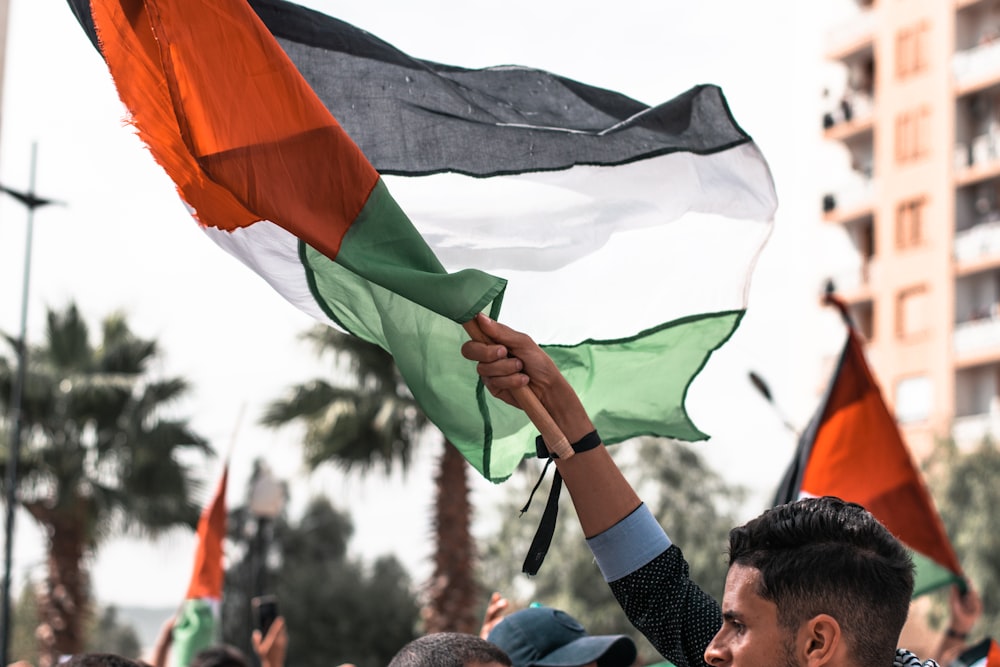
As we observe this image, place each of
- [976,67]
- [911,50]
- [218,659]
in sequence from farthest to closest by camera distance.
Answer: [911,50] → [976,67] → [218,659]

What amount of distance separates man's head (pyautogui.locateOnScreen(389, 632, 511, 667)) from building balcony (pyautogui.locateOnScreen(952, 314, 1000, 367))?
3581 centimetres

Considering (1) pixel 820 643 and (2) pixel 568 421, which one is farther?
(2) pixel 568 421

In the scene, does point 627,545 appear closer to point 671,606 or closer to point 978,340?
point 671,606

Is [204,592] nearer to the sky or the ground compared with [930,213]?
nearer to the ground

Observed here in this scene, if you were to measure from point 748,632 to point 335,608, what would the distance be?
113ft

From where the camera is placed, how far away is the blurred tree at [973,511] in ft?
91.2

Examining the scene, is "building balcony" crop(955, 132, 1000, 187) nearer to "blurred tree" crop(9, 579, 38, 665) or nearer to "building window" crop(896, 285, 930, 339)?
"building window" crop(896, 285, 930, 339)

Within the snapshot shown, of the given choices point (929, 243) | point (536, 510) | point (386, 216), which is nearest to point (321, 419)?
Result: point (536, 510)

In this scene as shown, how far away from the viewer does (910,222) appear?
40312 mm

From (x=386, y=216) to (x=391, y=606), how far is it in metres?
33.8

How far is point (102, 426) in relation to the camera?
66.3 feet

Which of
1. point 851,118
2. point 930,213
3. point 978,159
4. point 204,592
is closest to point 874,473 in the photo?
point 204,592

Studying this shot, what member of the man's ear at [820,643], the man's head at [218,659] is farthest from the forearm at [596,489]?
the man's head at [218,659]

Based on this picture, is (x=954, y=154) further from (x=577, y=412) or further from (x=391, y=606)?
(x=577, y=412)
